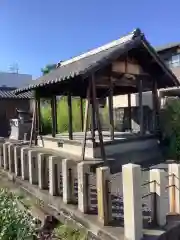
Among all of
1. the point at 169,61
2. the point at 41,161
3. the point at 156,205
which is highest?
the point at 169,61

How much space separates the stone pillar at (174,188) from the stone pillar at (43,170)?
2.34 metres

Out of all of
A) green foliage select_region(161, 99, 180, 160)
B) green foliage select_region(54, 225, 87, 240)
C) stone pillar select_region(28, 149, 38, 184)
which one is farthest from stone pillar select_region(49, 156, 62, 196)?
green foliage select_region(161, 99, 180, 160)

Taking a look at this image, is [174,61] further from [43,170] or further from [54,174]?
[54,174]

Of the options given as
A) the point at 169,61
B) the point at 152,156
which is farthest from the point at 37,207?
the point at 169,61

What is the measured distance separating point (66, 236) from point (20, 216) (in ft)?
2.77

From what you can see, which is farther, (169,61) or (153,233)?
(169,61)

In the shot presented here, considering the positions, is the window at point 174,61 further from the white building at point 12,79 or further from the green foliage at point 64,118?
the white building at point 12,79

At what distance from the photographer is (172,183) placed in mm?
3854

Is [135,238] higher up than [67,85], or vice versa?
[67,85]

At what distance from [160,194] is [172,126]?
617 cm

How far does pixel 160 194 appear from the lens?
3428mm

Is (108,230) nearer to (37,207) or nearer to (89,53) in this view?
(37,207)

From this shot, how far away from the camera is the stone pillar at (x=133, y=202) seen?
3074mm

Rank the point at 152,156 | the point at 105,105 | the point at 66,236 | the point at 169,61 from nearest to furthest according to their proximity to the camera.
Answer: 1. the point at 66,236
2. the point at 152,156
3. the point at 105,105
4. the point at 169,61
